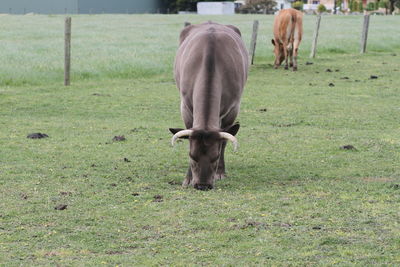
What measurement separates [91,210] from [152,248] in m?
1.44

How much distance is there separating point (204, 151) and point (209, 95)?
0.65 m

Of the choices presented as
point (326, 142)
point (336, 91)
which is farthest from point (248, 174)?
point (336, 91)

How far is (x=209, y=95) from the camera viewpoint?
28.1ft

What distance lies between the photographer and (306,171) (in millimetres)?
9680

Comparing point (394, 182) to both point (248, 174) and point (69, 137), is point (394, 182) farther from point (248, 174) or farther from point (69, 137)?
point (69, 137)

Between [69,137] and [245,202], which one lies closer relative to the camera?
[245,202]

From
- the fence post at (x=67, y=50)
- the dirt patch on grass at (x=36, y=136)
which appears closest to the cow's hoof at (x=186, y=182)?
the dirt patch on grass at (x=36, y=136)

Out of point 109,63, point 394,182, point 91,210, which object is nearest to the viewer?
point 91,210

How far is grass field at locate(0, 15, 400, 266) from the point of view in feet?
20.5

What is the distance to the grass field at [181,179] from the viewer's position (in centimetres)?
626

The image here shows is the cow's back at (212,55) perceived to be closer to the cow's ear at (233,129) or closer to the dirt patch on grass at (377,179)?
the cow's ear at (233,129)

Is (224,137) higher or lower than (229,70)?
lower

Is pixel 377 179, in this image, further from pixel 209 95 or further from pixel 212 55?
pixel 212 55

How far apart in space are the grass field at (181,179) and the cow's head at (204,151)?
0.62 ft
